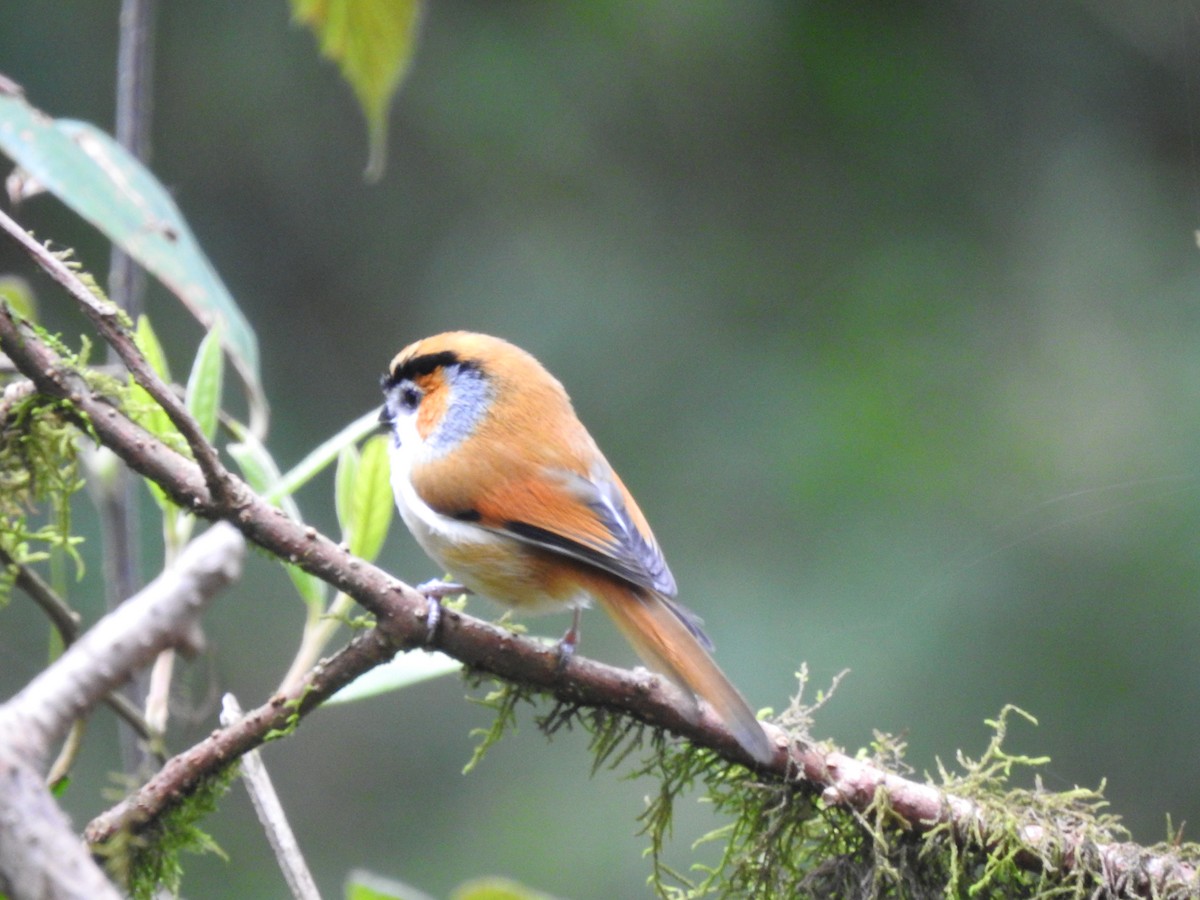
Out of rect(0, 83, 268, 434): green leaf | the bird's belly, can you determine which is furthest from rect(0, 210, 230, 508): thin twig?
the bird's belly

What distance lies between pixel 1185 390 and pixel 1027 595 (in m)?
1.39

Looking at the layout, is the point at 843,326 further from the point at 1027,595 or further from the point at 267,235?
the point at 267,235

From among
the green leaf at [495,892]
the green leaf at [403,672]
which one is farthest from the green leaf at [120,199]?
the green leaf at [495,892]

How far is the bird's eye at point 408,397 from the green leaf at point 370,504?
0.64m

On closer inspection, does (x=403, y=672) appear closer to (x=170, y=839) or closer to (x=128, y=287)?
(x=170, y=839)

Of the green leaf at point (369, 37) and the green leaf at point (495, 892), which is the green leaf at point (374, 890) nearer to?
the green leaf at point (495, 892)

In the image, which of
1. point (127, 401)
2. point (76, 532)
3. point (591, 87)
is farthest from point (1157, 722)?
point (127, 401)

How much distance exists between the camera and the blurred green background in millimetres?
5867

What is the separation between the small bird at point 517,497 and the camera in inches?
91.4

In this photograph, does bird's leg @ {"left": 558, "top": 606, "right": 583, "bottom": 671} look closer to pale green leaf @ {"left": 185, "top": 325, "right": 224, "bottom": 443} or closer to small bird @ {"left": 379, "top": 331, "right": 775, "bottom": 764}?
small bird @ {"left": 379, "top": 331, "right": 775, "bottom": 764}

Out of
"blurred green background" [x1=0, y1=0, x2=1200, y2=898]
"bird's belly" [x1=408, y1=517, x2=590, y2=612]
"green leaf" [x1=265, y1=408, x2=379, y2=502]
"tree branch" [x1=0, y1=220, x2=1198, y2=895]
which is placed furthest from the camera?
"blurred green background" [x1=0, y1=0, x2=1200, y2=898]

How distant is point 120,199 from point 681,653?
112 centimetres

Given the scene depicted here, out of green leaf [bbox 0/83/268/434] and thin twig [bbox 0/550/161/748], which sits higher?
green leaf [bbox 0/83/268/434]

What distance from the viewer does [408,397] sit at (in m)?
2.91
